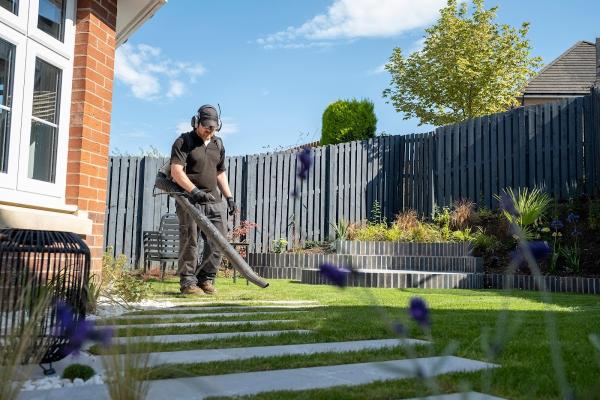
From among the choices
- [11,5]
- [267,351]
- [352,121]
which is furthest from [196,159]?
[352,121]

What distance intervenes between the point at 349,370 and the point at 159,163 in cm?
893

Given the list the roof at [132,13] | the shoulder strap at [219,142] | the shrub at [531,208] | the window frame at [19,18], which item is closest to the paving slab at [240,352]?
the window frame at [19,18]

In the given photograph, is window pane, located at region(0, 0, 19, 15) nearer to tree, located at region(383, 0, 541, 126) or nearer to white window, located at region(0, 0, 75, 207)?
white window, located at region(0, 0, 75, 207)

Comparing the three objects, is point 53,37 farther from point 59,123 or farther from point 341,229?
point 341,229

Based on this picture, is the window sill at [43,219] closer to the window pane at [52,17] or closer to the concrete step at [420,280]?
the window pane at [52,17]

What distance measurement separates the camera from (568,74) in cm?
2067

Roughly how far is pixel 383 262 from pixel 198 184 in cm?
444

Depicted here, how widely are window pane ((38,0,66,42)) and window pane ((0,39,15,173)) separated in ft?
1.40

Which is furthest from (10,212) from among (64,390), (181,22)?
(181,22)

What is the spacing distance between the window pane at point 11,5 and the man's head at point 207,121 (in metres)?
1.83

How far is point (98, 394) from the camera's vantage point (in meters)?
1.75

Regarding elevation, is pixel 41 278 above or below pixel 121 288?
above

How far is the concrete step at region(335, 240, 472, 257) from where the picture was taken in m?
8.77

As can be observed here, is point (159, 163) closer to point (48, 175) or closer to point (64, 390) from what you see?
point (48, 175)
